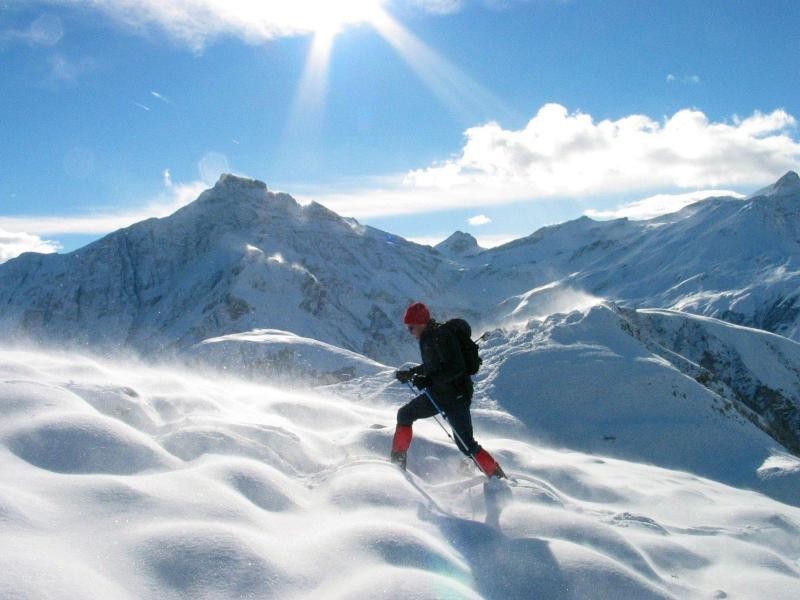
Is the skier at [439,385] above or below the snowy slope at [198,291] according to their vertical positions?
below

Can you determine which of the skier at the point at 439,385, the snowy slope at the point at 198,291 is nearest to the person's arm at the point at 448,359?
the skier at the point at 439,385

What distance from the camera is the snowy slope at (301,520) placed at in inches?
157

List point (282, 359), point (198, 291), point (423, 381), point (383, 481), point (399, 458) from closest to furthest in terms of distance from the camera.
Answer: point (383, 481) < point (399, 458) < point (423, 381) < point (282, 359) < point (198, 291)

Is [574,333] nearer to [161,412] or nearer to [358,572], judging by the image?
[161,412]

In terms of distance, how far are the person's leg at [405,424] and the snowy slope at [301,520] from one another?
42 centimetres

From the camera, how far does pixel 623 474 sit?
33.4 feet

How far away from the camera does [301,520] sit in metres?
5.34

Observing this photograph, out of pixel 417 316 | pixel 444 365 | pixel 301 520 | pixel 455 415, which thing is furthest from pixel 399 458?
pixel 301 520

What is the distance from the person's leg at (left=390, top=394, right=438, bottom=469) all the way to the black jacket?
26 cm

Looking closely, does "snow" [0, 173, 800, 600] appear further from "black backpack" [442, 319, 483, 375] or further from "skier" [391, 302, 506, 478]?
"black backpack" [442, 319, 483, 375]

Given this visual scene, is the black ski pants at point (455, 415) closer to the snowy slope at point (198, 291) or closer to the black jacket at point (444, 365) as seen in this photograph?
the black jacket at point (444, 365)

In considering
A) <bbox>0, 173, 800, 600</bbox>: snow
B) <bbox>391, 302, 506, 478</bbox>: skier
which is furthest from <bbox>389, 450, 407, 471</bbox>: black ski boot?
<bbox>0, 173, 800, 600</bbox>: snow

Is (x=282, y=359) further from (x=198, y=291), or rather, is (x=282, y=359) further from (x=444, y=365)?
(x=198, y=291)

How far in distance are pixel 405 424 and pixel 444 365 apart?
950 mm
